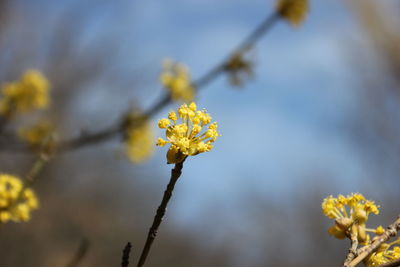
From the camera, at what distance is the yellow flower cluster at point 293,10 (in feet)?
10.0

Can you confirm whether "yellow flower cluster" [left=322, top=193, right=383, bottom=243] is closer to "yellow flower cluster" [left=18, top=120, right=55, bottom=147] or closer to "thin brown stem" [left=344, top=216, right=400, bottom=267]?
"thin brown stem" [left=344, top=216, right=400, bottom=267]

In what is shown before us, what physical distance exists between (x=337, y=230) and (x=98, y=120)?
8089 millimetres

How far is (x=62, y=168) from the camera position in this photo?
9453mm

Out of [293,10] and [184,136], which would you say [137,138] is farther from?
[184,136]

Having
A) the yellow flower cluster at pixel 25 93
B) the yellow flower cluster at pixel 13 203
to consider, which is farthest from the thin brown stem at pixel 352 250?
the yellow flower cluster at pixel 25 93

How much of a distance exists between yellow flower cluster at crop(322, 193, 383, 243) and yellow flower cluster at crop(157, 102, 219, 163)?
390 millimetres

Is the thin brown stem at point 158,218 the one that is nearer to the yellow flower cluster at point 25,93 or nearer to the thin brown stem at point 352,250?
the thin brown stem at point 352,250

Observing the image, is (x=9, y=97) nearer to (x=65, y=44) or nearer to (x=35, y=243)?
(x=35, y=243)

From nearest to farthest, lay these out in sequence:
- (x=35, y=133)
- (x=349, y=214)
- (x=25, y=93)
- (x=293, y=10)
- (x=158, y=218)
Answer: (x=158, y=218) < (x=349, y=214) < (x=293, y=10) < (x=35, y=133) < (x=25, y=93)

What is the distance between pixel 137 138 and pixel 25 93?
948mm

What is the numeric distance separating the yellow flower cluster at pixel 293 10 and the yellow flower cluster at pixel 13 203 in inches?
86.5

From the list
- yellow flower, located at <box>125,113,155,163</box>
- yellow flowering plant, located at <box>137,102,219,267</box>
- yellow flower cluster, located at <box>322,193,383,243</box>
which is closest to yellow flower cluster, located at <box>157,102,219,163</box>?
yellow flowering plant, located at <box>137,102,219,267</box>

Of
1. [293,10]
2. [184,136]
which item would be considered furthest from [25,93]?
[184,136]

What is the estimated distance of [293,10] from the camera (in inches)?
121
